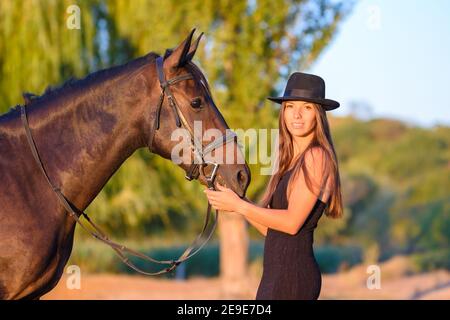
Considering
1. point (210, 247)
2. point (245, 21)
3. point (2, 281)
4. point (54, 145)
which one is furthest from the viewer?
point (210, 247)

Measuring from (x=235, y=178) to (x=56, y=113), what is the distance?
3.23ft

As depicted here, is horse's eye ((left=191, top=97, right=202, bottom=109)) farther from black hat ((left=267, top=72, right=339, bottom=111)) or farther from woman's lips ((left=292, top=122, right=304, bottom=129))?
woman's lips ((left=292, top=122, right=304, bottom=129))

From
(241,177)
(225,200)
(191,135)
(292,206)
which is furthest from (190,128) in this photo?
(292,206)

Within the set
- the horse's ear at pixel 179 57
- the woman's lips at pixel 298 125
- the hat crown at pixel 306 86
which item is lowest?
the woman's lips at pixel 298 125

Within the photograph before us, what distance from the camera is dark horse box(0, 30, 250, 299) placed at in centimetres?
378

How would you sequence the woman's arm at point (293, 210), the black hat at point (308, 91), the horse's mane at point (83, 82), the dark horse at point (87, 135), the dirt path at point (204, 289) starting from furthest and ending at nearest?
the dirt path at point (204, 289) < the horse's mane at point (83, 82) < the dark horse at point (87, 135) < the black hat at point (308, 91) < the woman's arm at point (293, 210)

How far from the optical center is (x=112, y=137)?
3.95 meters

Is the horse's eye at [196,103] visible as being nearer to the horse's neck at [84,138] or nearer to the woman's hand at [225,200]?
the horse's neck at [84,138]

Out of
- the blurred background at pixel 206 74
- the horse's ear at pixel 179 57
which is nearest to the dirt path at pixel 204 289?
the blurred background at pixel 206 74

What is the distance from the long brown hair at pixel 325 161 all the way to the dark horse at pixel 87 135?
178mm

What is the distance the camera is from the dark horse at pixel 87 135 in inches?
149

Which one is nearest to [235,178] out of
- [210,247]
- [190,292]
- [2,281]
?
[2,281]

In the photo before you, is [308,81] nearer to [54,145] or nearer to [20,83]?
[54,145]
